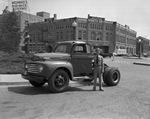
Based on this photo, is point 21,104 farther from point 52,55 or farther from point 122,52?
point 122,52

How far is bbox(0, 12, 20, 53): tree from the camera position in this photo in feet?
92.5

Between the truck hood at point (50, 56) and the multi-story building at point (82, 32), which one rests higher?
the multi-story building at point (82, 32)

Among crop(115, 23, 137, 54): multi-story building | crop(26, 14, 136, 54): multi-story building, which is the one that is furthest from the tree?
crop(115, 23, 137, 54): multi-story building

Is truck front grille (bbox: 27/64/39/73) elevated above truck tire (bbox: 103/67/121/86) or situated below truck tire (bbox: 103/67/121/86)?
above

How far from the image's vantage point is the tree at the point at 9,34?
28.2 metres

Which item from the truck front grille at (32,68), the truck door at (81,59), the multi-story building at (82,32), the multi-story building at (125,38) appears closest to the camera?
the truck front grille at (32,68)

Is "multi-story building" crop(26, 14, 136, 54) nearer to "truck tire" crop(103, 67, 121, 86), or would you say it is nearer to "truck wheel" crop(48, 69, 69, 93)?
"truck tire" crop(103, 67, 121, 86)

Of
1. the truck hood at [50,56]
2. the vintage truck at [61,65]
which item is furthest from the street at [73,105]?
the truck hood at [50,56]

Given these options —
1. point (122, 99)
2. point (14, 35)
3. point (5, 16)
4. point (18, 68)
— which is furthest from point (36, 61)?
point (5, 16)

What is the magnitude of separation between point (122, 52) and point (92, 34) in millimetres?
14720

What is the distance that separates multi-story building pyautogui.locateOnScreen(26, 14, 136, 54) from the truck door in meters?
68.9

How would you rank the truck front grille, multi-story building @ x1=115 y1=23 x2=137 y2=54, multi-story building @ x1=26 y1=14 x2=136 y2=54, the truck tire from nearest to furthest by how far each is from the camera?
the truck front grille
the truck tire
multi-story building @ x1=26 y1=14 x2=136 y2=54
multi-story building @ x1=115 y1=23 x2=137 y2=54

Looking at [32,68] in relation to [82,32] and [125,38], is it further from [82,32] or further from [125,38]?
[125,38]

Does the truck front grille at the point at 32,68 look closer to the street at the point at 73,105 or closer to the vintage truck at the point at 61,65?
the vintage truck at the point at 61,65
